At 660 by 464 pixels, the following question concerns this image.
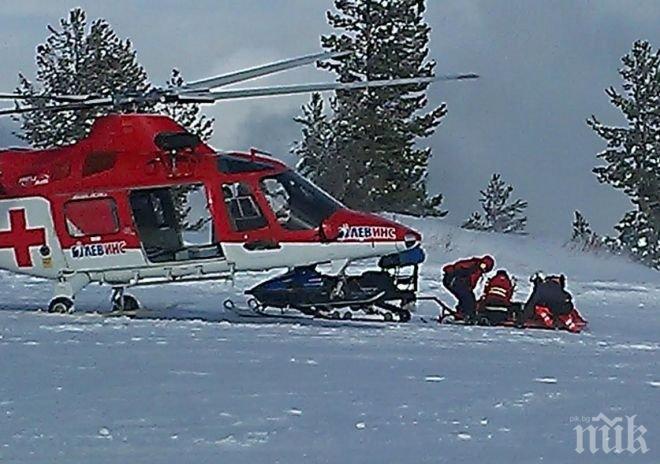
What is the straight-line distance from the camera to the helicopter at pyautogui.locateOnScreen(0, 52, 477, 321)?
1310cm

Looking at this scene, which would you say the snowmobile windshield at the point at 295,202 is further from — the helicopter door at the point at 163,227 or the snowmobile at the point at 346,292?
the helicopter door at the point at 163,227

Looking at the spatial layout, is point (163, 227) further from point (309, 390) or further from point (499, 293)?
point (309, 390)

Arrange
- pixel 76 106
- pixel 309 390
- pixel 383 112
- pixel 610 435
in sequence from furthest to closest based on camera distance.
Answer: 1. pixel 383 112
2. pixel 76 106
3. pixel 309 390
4. pixel 610 435

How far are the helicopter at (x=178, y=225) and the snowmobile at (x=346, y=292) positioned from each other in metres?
0.01

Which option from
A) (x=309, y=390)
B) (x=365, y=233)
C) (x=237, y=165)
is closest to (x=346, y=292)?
(x=365, y=233)

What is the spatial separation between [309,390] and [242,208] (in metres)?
5.84

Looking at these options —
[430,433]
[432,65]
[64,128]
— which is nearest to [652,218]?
[432,65]

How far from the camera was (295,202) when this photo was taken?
516 inches

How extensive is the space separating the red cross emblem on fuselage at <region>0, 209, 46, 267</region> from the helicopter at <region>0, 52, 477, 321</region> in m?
0.01

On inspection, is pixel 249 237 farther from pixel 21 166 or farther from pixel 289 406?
pixel 289 406

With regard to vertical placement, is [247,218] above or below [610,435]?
above

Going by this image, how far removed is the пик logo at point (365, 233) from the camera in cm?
1298

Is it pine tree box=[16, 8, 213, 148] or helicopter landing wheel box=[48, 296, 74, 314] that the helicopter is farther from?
pine tree box=[16, 8, 213, 148]

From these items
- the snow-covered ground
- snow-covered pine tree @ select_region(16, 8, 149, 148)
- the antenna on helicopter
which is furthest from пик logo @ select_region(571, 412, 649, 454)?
snow-covered pine tree @ select_region(16, 8, 149, 148)
